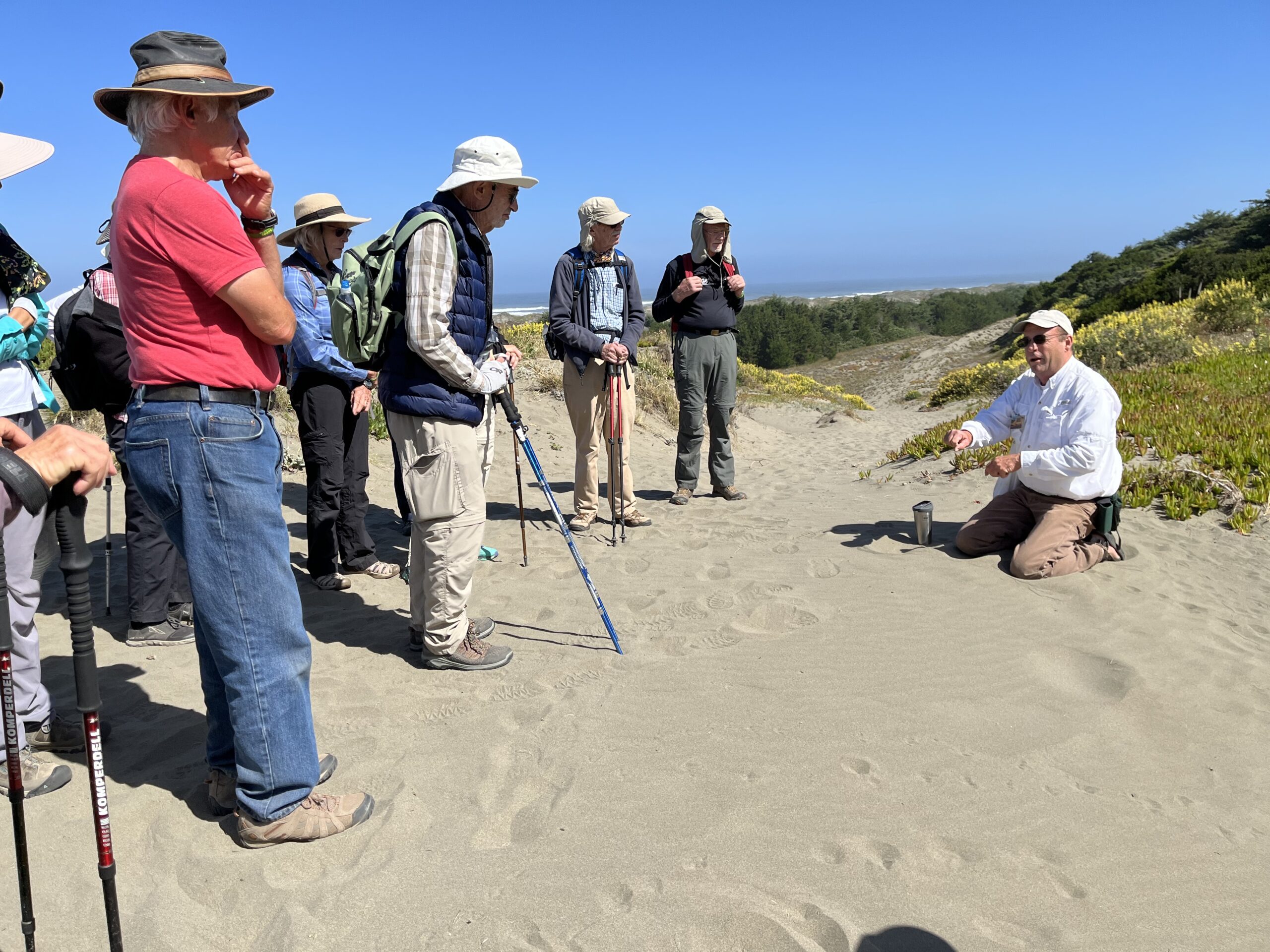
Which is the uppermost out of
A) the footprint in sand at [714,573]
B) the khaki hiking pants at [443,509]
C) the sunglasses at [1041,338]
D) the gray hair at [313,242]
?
the gray hair at [313,242]

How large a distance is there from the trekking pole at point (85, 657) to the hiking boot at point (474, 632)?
212cm

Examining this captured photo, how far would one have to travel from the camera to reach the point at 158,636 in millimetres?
4500

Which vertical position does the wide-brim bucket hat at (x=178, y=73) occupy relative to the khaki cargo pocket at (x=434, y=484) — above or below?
above

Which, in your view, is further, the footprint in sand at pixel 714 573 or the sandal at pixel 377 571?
the sandal at pixel 377 571

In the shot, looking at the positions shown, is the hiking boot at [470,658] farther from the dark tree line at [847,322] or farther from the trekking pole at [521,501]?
the dark tree line at [847,322]

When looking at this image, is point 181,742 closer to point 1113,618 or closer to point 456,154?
point 456,154

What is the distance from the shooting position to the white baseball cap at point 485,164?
3.73 m

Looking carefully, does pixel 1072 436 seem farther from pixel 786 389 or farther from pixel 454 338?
pixel 786 389

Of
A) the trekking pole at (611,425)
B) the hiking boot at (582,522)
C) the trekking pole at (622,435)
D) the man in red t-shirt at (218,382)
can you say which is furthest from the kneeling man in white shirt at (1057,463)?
the man in red t-shirt at (218,382)

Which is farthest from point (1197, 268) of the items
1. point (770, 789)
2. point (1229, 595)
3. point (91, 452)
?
point (91, 452)

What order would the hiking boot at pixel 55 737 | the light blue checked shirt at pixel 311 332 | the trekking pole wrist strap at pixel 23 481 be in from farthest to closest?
the light blue checked shirt at pixel 311 332 < the hiking boot at pixel 55 737 < the trekking pole wrist strap at pixel 23 481

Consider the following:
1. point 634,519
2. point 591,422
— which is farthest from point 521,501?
point 634,519

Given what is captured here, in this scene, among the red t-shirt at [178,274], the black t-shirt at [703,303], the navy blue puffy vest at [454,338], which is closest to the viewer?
the red t-shirt at [178,274]

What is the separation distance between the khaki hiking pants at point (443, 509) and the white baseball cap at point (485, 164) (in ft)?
3.39
